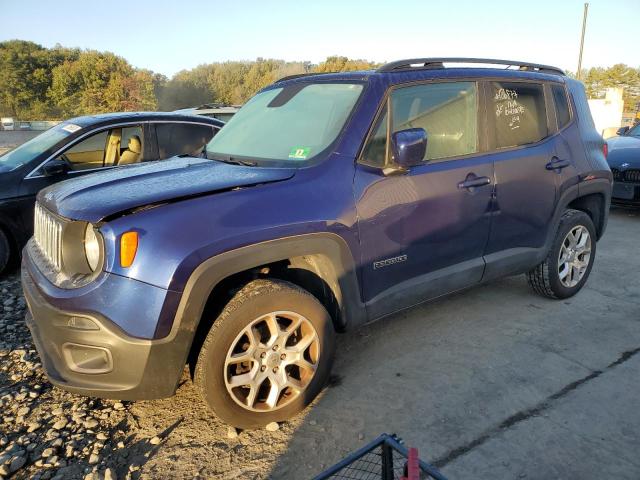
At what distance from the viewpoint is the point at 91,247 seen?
94.7 inches

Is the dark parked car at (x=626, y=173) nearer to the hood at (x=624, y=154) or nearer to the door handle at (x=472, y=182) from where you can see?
the hood at (x=624, y=154)

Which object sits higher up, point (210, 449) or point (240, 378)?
point (240, 378)

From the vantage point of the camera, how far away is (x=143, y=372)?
2309 millimetres

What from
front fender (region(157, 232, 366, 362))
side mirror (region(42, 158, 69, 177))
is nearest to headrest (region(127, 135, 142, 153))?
side mirror (region(42, 158, 69, 177))

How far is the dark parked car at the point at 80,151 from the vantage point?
4922mm

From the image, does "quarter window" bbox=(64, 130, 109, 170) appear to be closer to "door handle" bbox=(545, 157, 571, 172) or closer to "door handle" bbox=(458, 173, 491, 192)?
"door handle" bbox=(458, 173, 491, 192)

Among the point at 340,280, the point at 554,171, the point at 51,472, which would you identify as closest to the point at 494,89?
the point at 554,171

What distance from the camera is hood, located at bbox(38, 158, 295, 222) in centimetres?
239

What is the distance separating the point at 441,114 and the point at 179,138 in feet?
12.1

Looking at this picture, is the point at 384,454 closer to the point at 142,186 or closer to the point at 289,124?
the point at 142,186

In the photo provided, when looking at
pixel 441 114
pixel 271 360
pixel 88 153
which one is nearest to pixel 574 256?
pixel 441 114

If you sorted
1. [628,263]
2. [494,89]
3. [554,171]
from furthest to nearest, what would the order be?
[628,263] < [554,171] < [494,89]

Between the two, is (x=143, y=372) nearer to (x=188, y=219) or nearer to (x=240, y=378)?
(x=240, y=378)

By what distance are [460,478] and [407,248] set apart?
1.32 metres
